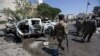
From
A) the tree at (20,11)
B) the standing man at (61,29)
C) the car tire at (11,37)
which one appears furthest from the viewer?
the tree at (20,11)

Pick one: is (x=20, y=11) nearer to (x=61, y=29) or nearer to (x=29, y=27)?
(x=29, y=27)

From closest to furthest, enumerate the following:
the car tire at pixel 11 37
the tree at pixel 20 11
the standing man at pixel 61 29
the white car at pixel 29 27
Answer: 1. the standing man at pixel 61 29
2. the car tire at pixel 11 37
3. the white car at pixel 29 27
4. the tree at pixel 20 11

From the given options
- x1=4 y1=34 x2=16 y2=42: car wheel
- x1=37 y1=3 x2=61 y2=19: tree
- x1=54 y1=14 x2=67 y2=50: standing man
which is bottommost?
x1=37 y1=3 x2=61 y2=19: tree

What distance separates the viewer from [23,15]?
40562mm

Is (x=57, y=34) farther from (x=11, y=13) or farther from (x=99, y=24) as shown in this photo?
(x=11, y=13)

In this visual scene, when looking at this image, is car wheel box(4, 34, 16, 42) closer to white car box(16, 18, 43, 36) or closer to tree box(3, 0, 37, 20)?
white car box(16, 18, 43, 36)

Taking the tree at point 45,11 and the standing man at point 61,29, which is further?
the tree at point 45,11

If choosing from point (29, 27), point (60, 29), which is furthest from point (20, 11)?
point (60, 29)

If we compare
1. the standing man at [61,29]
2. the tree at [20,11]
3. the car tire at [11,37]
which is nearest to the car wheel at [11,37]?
the car tire at [11,37]

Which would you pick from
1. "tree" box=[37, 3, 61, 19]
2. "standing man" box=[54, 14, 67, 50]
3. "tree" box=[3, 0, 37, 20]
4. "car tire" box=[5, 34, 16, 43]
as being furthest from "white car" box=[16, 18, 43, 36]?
"tree" box=[37, 3, 61, 19]

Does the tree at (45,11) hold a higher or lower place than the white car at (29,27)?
lower

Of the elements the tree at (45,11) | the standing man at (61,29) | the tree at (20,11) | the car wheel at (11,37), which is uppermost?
the standing man at (61,29)

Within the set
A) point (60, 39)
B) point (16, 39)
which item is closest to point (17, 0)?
point (16, 39)

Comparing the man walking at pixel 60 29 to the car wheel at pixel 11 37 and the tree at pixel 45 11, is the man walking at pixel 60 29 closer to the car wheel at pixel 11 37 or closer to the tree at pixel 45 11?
the car wheel at pixel 11 37
